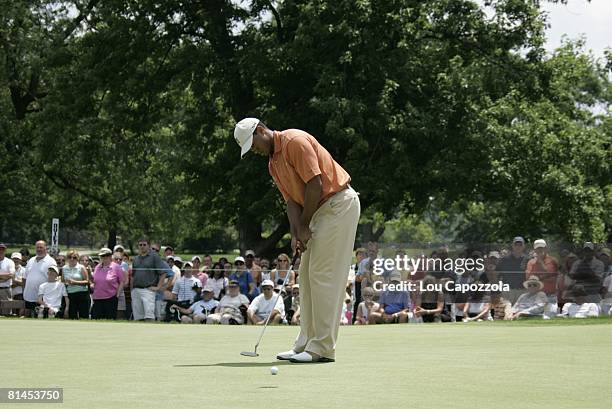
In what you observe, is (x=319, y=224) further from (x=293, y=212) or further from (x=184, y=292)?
(x=184, y=292)

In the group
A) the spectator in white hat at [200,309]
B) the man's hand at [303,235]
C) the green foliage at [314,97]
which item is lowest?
the spectator in white hat at [200,309]

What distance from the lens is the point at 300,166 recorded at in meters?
7.56

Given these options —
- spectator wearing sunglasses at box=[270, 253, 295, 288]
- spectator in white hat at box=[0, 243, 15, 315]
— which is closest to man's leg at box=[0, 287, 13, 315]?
spectator in white hat at box=[0, 243, 15, 315]

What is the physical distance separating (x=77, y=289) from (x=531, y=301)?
27.7 ft

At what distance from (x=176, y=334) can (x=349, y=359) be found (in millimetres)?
4353

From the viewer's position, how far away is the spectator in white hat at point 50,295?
19672mm

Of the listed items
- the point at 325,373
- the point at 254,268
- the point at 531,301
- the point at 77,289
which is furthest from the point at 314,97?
the point at 325,373

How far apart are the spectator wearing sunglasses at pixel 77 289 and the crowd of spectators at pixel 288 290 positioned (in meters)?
0.02

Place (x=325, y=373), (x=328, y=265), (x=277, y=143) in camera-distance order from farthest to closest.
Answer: (x=328, y=265), (x=277, y=143), (x=325, y=373)

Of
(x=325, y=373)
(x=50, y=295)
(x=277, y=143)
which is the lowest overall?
(x=50, y=295)

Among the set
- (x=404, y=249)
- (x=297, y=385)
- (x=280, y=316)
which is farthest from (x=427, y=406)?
(x=404, y=249)

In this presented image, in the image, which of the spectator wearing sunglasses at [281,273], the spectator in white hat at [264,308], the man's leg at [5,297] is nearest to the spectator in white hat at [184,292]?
the spectator wearing sunglasses at [281,273]

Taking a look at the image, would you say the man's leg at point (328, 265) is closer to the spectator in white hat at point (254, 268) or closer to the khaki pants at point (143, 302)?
the spectator in white hat at point (254, 268)

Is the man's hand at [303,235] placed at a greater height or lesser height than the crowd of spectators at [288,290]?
greater
